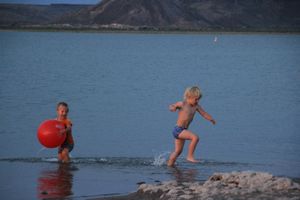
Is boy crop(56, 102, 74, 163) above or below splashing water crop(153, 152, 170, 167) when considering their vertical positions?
above

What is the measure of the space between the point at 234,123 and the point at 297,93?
10.3 m

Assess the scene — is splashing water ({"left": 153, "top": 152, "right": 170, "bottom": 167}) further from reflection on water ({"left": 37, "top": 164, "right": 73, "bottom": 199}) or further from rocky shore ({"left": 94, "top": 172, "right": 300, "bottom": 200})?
rocky shore ({"left": 94, "top": 172, "right": 300, "bottom": 200})

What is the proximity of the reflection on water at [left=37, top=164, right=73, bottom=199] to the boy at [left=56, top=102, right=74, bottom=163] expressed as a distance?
0.79ft

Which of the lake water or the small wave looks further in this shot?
the small wave

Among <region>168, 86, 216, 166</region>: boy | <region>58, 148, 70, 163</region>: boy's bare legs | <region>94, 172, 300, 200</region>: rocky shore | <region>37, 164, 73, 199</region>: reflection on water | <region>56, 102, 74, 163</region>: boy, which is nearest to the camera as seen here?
<region>94, 172, 300, 200</region>: rocky shore

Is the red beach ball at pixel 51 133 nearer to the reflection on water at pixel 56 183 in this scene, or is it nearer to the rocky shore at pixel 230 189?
the reflection on water at pixel 56 183

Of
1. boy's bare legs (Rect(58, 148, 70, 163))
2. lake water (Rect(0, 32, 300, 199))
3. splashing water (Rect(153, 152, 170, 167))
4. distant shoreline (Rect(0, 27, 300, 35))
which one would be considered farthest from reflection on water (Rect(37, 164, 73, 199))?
distant shoreline (Rect(0, 27, 300, 35))

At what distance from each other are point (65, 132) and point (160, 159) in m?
1.81

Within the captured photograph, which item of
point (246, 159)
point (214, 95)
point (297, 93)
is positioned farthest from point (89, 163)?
point (297, 93)

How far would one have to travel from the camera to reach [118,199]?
10.6 metres

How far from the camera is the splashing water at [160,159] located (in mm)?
14205

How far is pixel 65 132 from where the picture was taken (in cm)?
1359

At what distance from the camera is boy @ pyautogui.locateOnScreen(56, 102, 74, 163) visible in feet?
45.1

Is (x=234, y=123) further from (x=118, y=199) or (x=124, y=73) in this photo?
(x=124, y=73)
